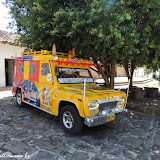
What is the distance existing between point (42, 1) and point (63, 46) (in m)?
A: 2.25

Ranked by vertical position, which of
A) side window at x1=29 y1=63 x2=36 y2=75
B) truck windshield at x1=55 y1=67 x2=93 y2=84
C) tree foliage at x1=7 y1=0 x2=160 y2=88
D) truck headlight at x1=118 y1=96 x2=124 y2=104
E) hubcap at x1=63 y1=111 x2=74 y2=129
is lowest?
hubcap at x1=63 y1=111 x2=74 y2=129

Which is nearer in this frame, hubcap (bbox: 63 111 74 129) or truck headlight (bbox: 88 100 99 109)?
Answer: truck headlight (bbox: 88 100 99 109)

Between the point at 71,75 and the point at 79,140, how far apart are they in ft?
6.90

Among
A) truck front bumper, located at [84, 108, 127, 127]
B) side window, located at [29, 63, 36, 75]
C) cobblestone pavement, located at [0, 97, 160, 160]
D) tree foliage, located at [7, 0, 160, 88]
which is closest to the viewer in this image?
cobblestone pavement, located at [0, 97, 160, 160]

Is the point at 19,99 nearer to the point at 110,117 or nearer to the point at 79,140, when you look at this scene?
the point at 79,140

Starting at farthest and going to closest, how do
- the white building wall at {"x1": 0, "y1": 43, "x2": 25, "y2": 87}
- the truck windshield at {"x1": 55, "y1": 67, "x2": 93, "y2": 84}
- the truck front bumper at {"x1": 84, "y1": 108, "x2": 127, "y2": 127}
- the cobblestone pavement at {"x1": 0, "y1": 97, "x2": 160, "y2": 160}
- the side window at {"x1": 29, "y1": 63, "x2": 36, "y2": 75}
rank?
the white building wall at {"x1": 0, "y1": 43, "x2": 25, "y2": 87} → the side window at {"x1": 29, "y1": 63, "x2": 36, "y2": 75} → the truck windshield at {"x1": 55, "y1": 67, "x2": 93, "y2": 84} → the truck front bumper at {"x1": 84, "y1": 108, "x2": 127, "y2": 127} → the cobblestone pavement at {"x1": 0, "y1": 97, "x2": 160, "y2": 160}

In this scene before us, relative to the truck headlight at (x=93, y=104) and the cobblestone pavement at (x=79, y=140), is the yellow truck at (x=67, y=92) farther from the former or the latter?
the cobblestone pavement at (x=79, y=140)

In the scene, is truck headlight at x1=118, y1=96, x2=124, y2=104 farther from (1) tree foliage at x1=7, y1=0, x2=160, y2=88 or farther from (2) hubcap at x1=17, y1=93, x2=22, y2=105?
(2) hubcap at x1=17, y1=93, x2=22, y2=105

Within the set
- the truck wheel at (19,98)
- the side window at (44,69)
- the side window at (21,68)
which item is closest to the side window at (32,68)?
the side window at (44,69)

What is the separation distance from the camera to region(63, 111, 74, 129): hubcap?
153 inches

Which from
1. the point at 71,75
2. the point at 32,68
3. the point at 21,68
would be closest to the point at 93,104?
the point at 71,75

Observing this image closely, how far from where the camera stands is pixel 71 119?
155 inches

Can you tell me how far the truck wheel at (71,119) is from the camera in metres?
3.67

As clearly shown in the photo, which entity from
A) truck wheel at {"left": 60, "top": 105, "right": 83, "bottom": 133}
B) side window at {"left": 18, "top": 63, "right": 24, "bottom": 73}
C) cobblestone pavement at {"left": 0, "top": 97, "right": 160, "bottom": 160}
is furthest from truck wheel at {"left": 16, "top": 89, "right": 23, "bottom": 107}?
truck wheel at {"left": 60, "top": 105, "right": 83, "bottom": 133}
